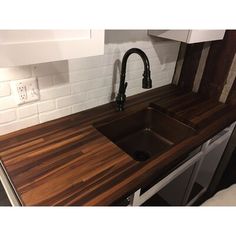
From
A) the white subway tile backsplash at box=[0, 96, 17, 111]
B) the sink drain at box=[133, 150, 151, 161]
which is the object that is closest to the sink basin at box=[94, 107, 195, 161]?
the sink drain at box=[133, 150, 151, 161]

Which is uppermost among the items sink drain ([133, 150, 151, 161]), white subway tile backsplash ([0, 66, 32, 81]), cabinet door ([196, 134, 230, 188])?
white subway tile backsplash ([0, 66, 32, 81])

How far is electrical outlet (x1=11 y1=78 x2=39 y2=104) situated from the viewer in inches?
37.6

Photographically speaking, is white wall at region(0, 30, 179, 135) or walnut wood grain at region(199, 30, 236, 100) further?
walnut wood grain at region(199, 30, 236, 100)

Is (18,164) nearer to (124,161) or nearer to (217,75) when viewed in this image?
(124,161)

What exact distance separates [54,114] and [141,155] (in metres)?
0.62

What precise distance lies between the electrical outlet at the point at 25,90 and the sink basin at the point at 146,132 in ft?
1.53

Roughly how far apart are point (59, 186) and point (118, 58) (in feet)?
2.84

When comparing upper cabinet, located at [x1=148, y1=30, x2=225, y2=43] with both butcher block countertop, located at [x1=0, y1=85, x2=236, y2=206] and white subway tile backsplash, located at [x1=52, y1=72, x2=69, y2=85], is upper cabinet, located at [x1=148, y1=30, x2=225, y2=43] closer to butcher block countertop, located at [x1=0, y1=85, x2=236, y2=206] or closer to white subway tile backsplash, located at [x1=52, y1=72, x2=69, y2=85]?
butcher block countertop, located at [x1=0, y1=85, x2=236, y2=206]

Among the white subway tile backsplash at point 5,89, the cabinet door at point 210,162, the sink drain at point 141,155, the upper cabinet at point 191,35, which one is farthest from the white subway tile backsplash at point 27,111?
the cabinet door at point 210,162

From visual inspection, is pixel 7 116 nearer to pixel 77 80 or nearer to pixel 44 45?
pixel 77 80

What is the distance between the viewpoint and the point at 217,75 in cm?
156
